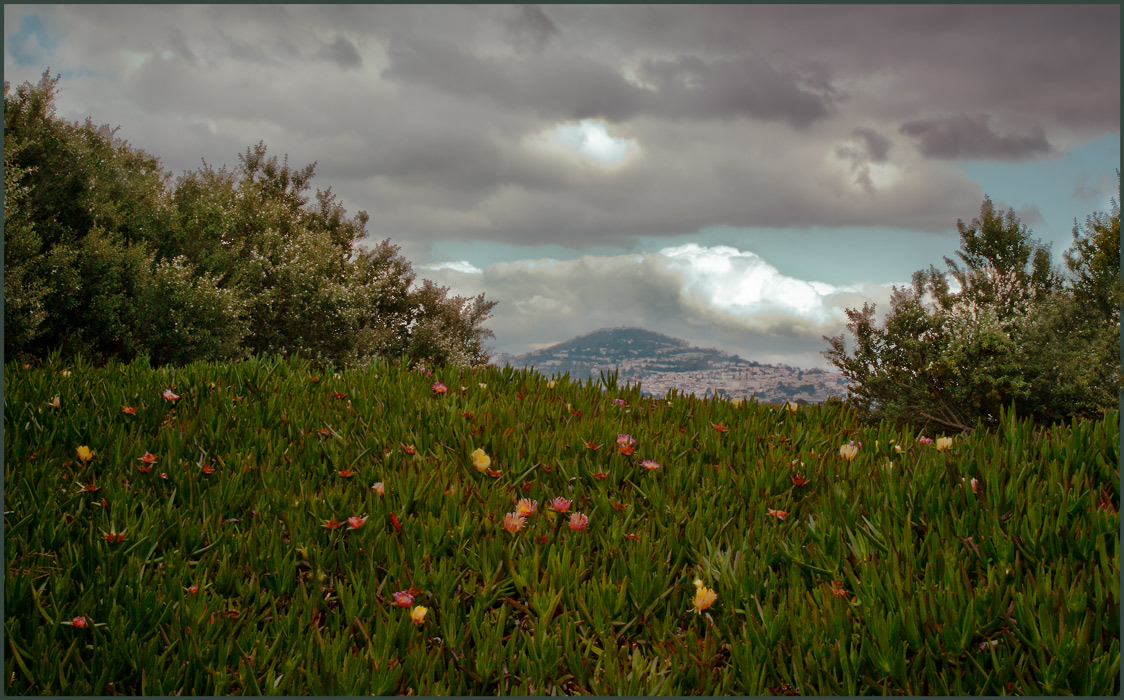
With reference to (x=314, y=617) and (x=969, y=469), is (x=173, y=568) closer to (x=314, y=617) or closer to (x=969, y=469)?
(x=314, y=617)

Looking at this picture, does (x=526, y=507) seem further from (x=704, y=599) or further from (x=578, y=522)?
(x=704, y=599)

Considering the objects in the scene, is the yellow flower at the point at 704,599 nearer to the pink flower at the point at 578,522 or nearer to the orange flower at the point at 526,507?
the pink flower at the point at 578,522

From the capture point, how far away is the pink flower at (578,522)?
3383mm

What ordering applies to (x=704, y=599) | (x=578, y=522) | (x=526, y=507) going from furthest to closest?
(x=526, y=507), (x=578, y=522), (x=704, y=599)

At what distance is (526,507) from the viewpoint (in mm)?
3535

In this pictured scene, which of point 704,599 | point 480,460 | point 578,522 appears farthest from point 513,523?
point 704,599

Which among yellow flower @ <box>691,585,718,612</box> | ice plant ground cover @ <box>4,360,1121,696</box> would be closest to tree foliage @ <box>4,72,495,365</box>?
ice plant ground cover @ <box>4,360,1121,696</box>

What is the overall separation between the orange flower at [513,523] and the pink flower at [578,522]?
245 millimetres

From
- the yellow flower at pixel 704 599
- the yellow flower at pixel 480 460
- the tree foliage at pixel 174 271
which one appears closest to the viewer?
the yellow flower at pixel 704 599

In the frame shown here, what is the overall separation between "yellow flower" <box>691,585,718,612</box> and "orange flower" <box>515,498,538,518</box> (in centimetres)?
102

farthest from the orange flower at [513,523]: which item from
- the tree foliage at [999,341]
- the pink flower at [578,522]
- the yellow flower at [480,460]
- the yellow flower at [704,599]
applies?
the tree foliage at [999,341]

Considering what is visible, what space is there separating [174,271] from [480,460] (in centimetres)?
2212

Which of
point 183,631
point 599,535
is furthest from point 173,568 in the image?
point 599,535

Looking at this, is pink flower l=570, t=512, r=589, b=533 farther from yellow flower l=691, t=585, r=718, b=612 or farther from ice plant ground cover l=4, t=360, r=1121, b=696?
yellow flower l=691, t=585, r=718, b=612
